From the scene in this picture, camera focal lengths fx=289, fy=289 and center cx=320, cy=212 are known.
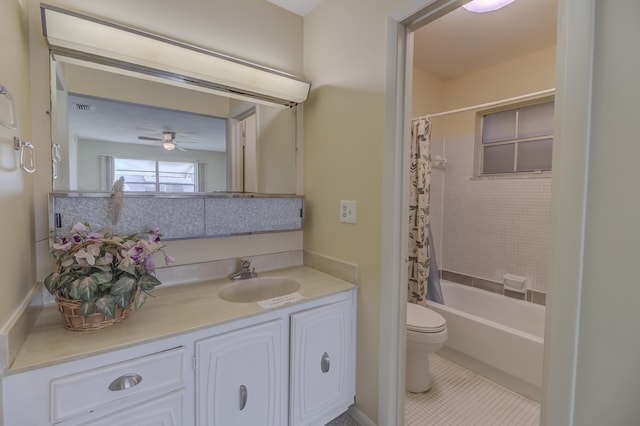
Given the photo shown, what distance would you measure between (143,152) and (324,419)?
1.61 m

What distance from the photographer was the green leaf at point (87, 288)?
93 centimetres

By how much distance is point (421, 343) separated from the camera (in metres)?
1.81

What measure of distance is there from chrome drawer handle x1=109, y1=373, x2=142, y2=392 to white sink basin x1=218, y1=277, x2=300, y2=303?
62 centimetres

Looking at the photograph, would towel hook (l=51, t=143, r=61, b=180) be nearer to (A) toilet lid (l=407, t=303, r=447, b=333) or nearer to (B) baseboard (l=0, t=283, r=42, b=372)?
(B) baseboard (l=0, t=283, r=42, b=372)

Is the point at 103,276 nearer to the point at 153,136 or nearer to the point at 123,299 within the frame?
the point at 123,299

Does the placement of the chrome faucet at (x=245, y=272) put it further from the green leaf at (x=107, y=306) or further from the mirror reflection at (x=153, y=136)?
the green leaf at (x=107, y=306)

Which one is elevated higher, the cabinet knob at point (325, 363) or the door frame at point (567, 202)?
the door frame at point (567, 202)

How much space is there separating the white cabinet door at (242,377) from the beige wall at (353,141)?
1.64ft

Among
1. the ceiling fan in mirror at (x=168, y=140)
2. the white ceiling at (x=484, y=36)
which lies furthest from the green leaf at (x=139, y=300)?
the white ceiling at (x=484, y=36)

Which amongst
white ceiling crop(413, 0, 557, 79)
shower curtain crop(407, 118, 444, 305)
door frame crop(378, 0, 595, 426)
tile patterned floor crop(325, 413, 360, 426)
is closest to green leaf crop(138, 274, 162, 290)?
tile patterned floor crop(325, 413, 360, 426)

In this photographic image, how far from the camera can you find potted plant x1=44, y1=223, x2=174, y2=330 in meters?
0.96

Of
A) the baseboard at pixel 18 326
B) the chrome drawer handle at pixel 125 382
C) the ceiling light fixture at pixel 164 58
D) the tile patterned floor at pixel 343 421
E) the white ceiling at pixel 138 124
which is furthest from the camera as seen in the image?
the tile patterned floor at pixel 343 421

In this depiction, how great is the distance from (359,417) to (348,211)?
1121 millimetres

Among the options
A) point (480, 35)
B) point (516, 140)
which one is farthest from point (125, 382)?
point (516, 140)
